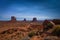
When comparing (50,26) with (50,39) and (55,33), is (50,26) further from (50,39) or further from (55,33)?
(50,39)

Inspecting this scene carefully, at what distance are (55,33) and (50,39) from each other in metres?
4.34

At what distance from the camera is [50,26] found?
97.9 ft

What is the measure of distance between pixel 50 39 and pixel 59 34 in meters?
3.93

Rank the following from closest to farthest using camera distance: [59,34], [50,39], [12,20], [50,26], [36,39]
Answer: [50,39]
[59,34]
[36,39]
[50,26]
[12,20]

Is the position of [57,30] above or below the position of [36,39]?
above

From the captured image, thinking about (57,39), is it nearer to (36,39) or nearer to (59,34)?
(59,34)

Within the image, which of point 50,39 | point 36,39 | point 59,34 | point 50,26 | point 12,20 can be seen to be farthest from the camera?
point 12,20

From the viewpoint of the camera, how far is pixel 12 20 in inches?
4555

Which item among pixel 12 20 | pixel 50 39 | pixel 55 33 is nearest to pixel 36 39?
pixel 55 33

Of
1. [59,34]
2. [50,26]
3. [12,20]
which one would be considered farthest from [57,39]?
[12,20]

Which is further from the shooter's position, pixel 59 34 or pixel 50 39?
pixel 59 34

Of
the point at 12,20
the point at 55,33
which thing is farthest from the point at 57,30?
the point at 12,20

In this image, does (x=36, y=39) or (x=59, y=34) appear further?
(x=36, y=39)

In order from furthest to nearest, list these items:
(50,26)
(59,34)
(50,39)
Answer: (50,26) → (59,34) → (50,39)
